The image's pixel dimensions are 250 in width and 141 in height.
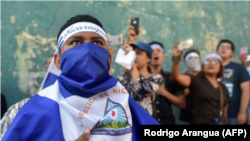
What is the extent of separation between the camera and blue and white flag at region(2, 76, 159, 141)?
4.45ft

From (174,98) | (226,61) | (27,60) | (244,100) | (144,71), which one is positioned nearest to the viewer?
(144,71)

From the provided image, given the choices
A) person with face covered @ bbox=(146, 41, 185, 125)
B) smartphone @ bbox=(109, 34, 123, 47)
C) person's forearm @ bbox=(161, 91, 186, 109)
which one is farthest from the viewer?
person's forearm @ bbox=(161, 91, 186, 109)

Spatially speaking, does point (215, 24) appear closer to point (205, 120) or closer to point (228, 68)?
point (228, 68)

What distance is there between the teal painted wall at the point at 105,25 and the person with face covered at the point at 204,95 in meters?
1.15

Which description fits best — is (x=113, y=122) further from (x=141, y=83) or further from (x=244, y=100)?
(x=244, y=100)

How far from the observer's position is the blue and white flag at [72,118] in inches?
53.4

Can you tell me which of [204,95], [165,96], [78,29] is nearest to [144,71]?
[165,96]

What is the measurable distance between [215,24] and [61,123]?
4841mm

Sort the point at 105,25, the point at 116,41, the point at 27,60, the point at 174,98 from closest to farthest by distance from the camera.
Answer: the point at 116,41 → the point at 174,98 → the point at 27,60 → the point at 105,25

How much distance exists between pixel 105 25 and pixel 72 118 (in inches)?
111

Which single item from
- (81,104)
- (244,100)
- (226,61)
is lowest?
(244,100)

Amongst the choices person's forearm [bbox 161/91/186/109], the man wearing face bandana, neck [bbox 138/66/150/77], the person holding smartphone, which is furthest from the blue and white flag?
the person holding smartphone

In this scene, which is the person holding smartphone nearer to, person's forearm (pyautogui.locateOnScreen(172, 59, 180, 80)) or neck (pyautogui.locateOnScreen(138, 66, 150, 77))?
Answer: person's forearm (pyautogui.locateOnScreen(172, 59, 180, 80))

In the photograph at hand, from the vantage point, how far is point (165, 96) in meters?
3.20
